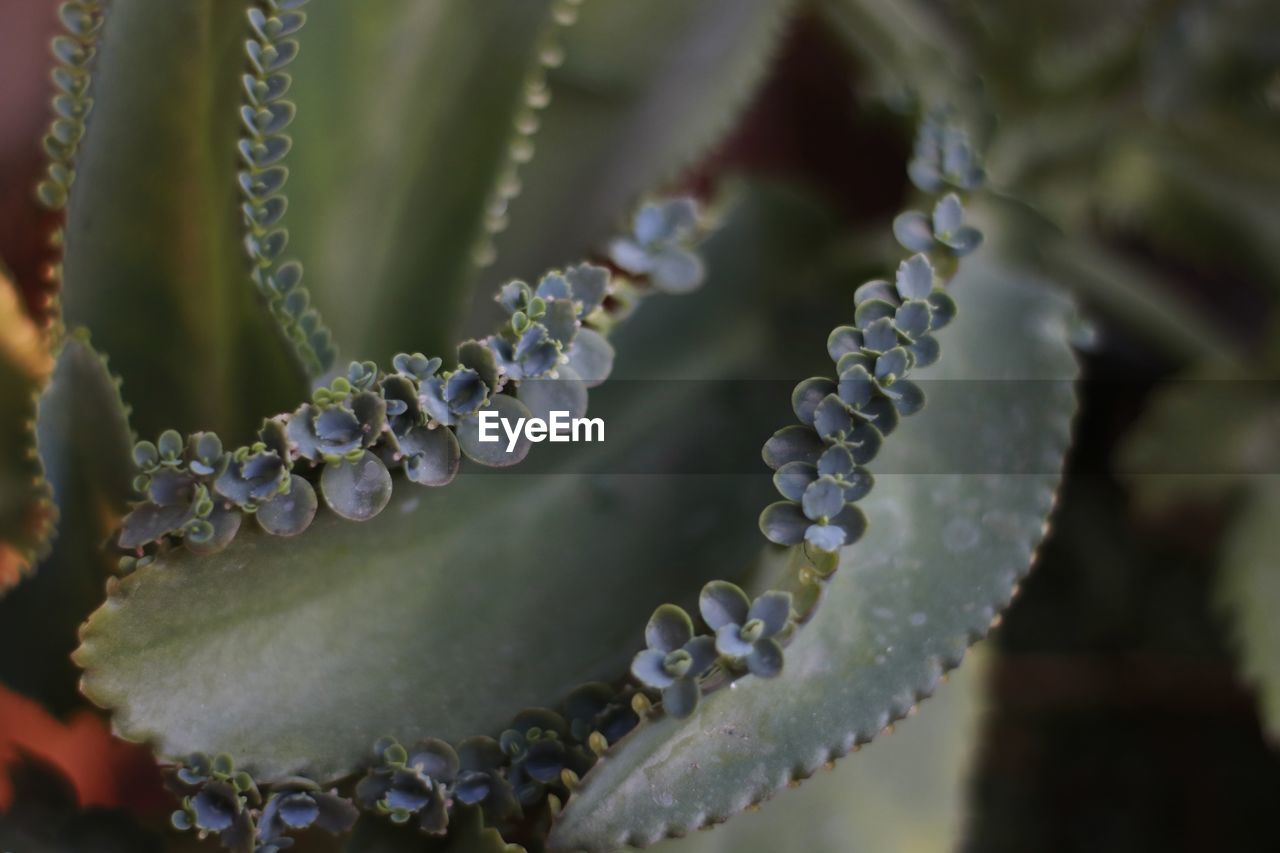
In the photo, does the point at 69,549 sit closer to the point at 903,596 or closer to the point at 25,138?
the point at 903,596

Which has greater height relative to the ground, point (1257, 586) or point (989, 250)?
point (989, 250)

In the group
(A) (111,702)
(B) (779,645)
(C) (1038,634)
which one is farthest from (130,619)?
(C) (1038,634)

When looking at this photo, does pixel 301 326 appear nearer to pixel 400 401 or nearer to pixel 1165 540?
pixel 400 401

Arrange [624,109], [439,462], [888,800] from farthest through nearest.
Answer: [624,109]
[888,800]
[439,462]

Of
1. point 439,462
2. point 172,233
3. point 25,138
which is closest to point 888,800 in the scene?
point 439,462

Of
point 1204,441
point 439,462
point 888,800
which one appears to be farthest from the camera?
point 1204,441

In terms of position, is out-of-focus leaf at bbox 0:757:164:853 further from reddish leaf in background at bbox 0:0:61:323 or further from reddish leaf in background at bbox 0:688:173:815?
reddish leaf in background at bbox 0:0:61:323
